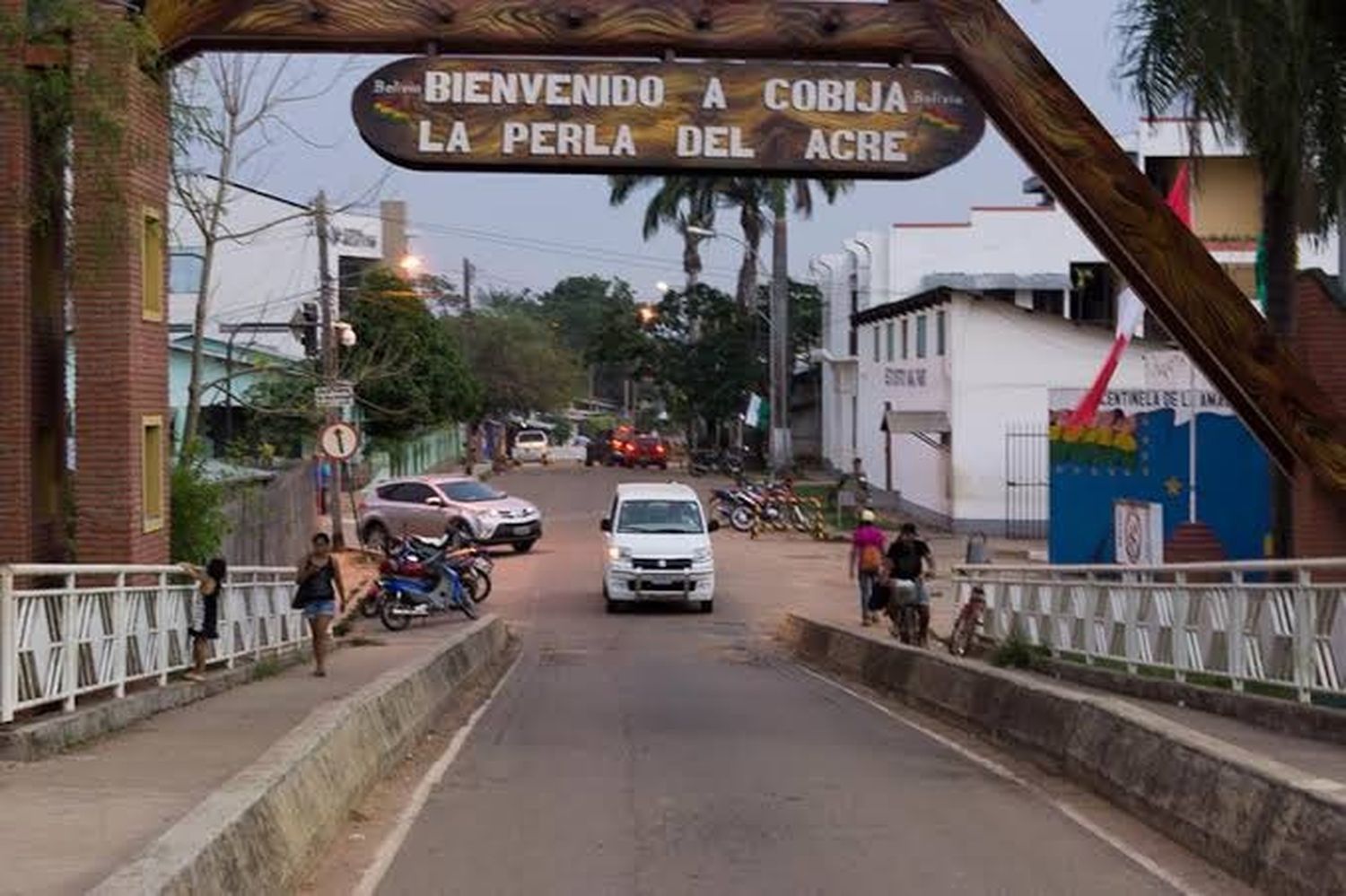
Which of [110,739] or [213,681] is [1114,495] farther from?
[110,739]

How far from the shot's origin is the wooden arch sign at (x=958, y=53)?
14820 mm

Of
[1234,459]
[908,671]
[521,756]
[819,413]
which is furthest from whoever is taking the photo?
[819,413]

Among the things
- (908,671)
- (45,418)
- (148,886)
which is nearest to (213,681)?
(45,418)

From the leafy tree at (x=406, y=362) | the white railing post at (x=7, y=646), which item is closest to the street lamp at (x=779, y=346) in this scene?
the leafy tree at (x=406, y=362)

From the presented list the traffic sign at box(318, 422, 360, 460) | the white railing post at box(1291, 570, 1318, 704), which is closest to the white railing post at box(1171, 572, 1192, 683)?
the white railing post at box(1291, 570, 1318, 704)

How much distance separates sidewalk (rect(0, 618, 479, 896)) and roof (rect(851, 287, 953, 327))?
32860mm

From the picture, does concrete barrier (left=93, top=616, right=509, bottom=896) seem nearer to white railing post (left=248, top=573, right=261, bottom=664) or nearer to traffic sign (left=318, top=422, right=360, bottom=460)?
white railing post (left=248, top=573, right=261, bottom=664)

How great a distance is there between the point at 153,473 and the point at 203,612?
51.2 inches

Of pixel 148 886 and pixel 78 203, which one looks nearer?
pixel 148 886

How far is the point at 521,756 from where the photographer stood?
13812mm

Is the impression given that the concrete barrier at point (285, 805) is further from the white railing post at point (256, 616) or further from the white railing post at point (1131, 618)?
the white railing post at point (1131, 618)

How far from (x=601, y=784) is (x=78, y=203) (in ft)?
17.2

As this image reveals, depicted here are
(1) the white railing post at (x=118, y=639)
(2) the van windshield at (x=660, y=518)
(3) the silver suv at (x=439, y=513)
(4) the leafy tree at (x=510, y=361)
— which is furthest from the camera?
(4) the leafy tree at (x=510, y=361)

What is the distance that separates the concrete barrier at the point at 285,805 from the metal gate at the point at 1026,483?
1319 inches
